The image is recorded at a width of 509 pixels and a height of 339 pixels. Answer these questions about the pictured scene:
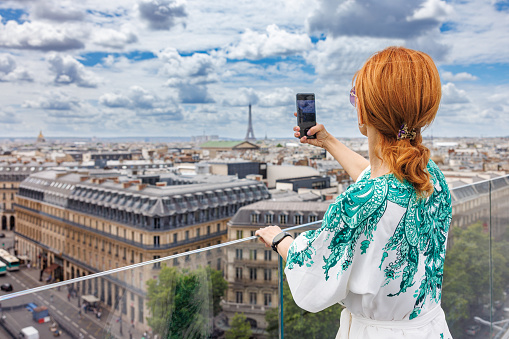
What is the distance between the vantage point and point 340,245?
38.6 inches

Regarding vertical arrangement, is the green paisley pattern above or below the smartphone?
below

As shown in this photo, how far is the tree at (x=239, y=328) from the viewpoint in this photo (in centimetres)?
199

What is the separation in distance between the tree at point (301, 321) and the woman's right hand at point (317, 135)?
0.74 m

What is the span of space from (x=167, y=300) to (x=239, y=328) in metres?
0.47

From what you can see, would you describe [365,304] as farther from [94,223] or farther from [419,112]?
[94,223]

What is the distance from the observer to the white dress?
0.98m

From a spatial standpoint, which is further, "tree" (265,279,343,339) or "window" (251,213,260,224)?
"window" (251,213,260,224)

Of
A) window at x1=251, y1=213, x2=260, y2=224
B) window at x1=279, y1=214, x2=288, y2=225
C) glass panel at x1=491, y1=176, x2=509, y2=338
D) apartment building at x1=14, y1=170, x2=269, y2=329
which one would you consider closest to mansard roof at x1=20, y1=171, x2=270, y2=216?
apartment building at x1=14, y1=170, x2=269, y2=329

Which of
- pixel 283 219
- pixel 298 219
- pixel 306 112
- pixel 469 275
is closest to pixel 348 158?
pixel 306 112

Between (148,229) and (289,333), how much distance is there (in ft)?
60.3

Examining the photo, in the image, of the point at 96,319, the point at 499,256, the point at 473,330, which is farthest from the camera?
the point at 499,256

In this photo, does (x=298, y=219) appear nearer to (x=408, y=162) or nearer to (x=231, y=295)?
(x=231, y=295)

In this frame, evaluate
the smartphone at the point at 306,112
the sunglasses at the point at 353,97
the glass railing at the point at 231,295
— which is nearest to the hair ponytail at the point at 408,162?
the sunglasses at the point at 353,97

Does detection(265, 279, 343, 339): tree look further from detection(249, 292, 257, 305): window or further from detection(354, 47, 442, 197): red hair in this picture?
detection(354, 47, 442, 197): red hair
